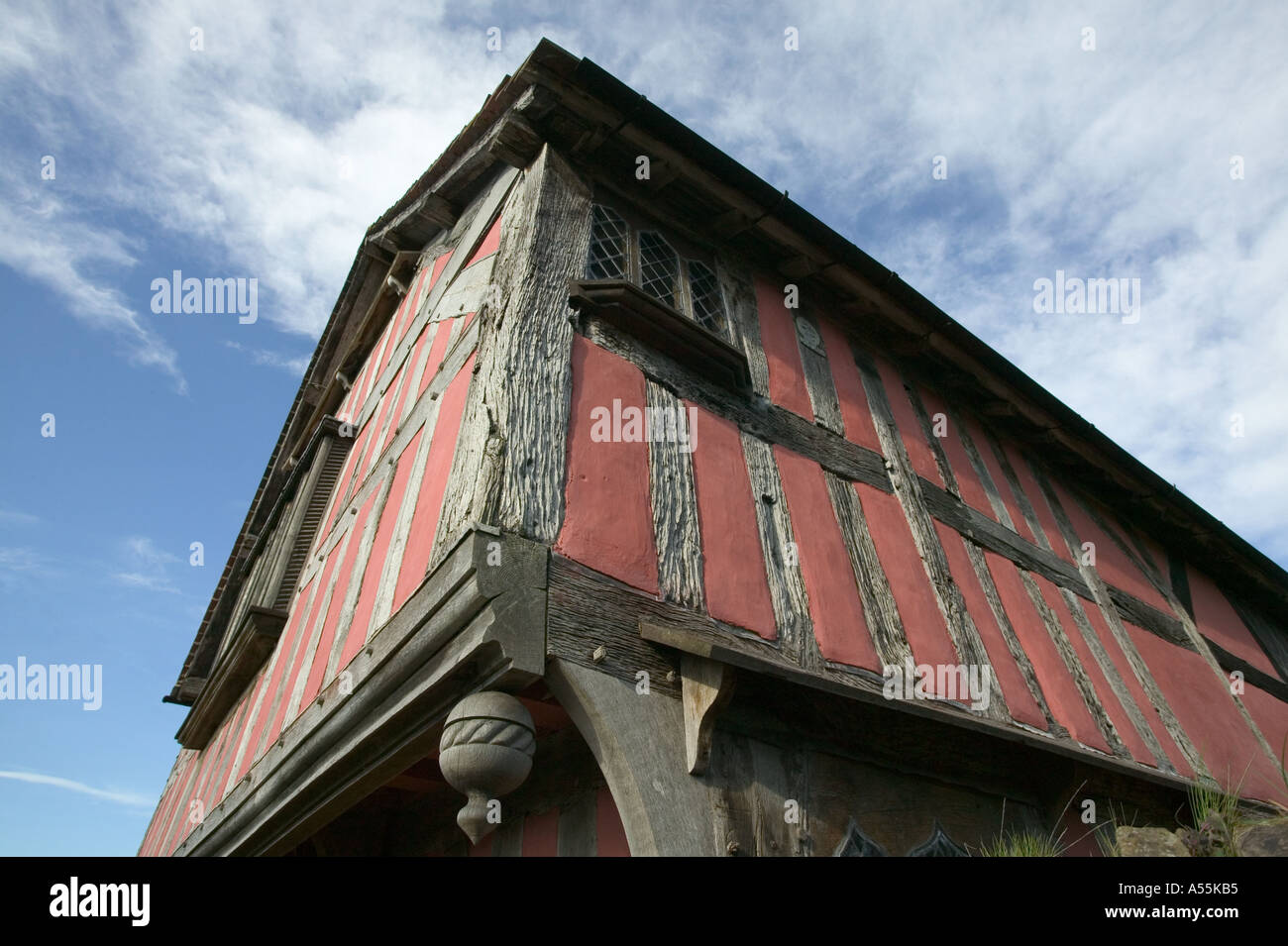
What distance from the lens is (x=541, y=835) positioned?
11.1 ft

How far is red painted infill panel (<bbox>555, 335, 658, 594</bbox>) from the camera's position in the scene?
334cm

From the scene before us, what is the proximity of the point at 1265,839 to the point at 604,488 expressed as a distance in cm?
289

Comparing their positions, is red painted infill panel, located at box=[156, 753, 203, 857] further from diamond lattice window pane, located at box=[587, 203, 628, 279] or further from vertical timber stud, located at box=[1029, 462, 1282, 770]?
vertical timber stud, located at box=[1029, 462, 1282, 770]

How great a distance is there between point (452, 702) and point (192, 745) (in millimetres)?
6258

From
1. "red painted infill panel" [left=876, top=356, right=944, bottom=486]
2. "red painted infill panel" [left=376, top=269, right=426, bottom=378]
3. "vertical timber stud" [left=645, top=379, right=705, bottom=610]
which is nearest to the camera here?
"vertical timber stud" [left=645, top=379, right=705, bottom=610]

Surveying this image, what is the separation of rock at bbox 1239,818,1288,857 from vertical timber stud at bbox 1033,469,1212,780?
296 cm

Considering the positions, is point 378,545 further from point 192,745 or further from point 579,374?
point 192,745

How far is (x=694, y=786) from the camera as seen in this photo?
9.31 feet

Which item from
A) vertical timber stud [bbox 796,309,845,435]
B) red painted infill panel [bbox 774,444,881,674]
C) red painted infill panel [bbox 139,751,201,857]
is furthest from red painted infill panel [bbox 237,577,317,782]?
vertical timber stud [bbox 796,309,845,435]

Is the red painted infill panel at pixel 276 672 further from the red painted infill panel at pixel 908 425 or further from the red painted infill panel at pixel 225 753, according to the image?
the red painted infill panel at pixel 908 425

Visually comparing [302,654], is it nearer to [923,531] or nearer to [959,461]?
[923,531]

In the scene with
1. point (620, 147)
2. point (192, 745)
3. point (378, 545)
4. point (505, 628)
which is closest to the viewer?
point (505, 628)

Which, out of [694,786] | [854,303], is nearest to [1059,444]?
[854,303]

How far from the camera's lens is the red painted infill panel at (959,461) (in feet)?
20.8
